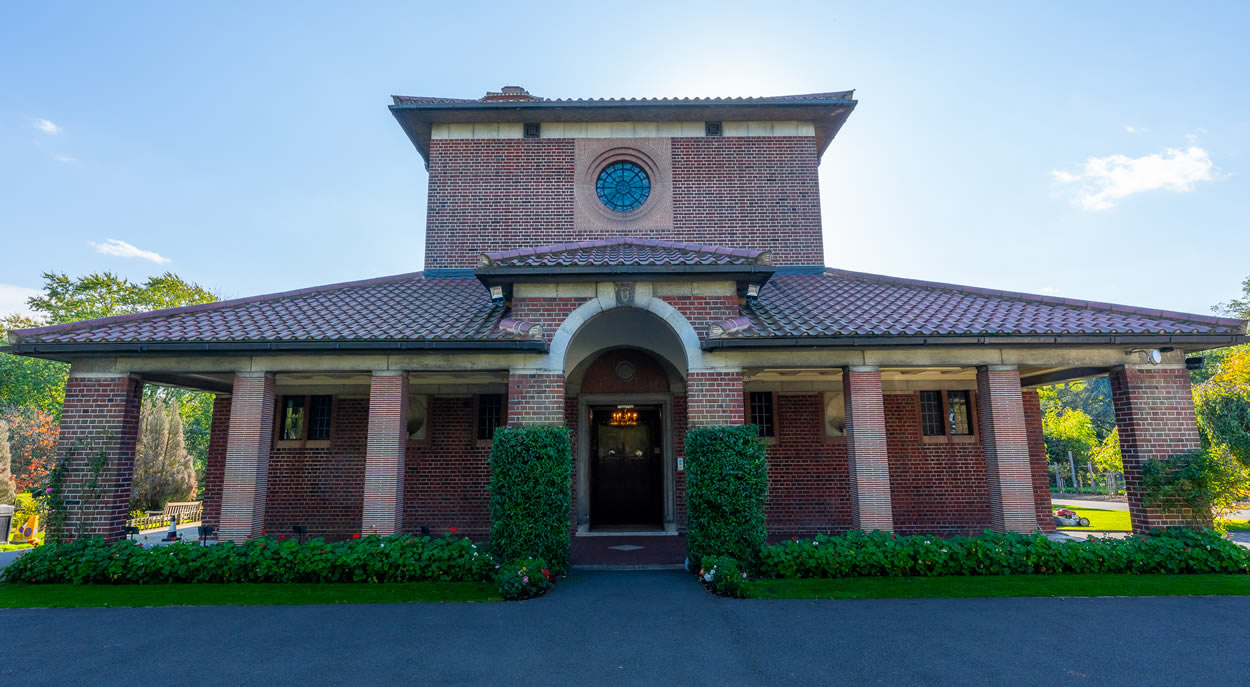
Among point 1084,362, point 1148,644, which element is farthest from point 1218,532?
point 1148,644

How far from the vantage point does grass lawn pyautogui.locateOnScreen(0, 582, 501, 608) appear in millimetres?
6457

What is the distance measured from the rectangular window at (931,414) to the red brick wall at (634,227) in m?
3.77

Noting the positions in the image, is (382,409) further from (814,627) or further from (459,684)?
(814,627)

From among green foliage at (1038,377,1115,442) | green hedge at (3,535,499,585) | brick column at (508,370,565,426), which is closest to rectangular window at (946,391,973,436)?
brick column at (508,370,565,426)

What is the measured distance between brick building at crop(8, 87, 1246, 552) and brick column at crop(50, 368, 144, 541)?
40mm

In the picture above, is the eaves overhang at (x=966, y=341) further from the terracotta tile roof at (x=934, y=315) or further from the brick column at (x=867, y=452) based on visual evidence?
the brick column at (x=867, y=452)

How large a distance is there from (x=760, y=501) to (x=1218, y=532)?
657cm

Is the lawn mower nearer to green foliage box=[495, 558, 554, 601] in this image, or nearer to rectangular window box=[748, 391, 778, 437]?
rectangular window box=[748, 391, 778, 437]

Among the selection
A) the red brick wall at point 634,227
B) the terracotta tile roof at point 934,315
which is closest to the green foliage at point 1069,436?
the terracotta tile roof at point 934,315

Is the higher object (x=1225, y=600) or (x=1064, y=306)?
(x=1064, y=306)

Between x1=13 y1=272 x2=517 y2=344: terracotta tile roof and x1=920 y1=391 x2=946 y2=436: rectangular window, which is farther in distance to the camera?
x1=920 y1=391 x2=946 y2=436: rectangular window

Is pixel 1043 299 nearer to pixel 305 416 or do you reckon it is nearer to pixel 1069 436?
pixel 305 416

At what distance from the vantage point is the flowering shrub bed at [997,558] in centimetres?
721

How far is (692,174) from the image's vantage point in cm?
1280
